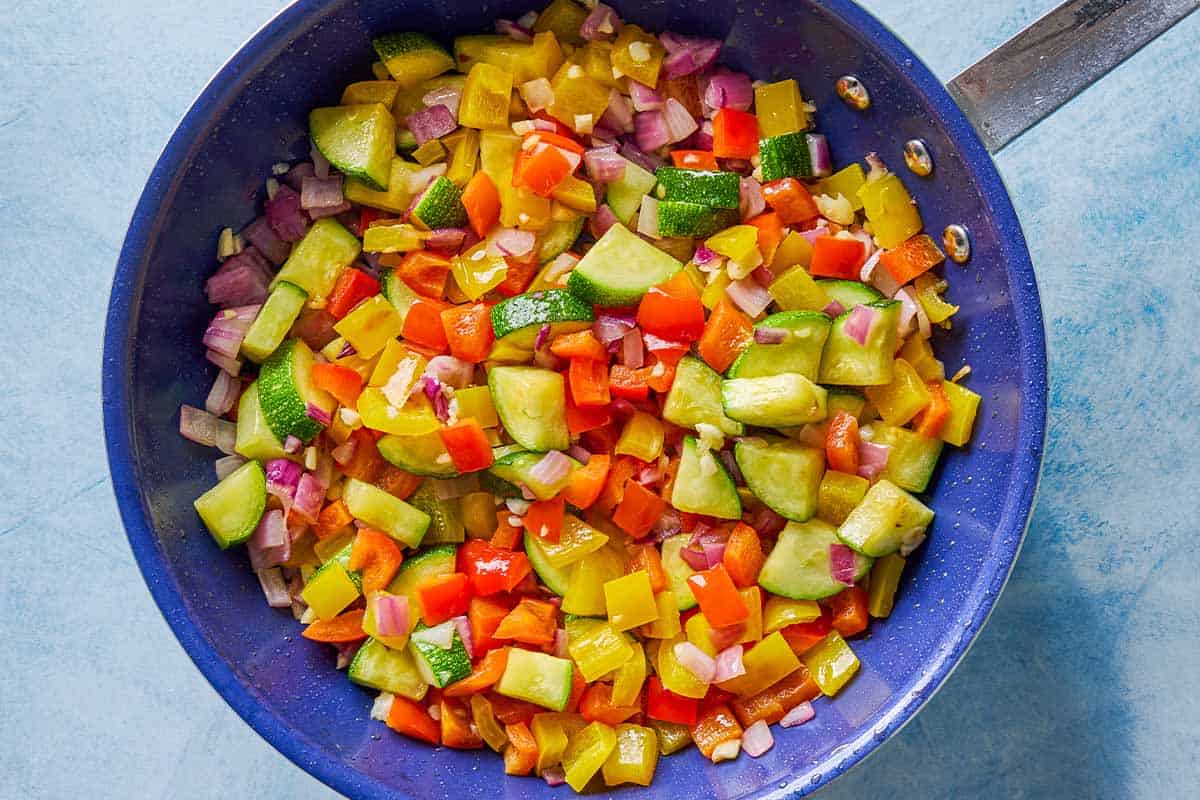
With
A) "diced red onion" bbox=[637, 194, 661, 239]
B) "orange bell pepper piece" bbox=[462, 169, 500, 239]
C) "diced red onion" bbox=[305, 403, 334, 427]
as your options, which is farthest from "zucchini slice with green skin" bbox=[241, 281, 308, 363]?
"diced red onion" bbox=[637, 194, 661, 239]

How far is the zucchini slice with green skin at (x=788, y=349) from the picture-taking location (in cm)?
195

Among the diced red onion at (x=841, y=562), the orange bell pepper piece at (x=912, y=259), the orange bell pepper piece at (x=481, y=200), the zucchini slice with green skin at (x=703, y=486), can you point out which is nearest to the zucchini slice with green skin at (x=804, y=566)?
the diced red onion at (x=841, y=562)

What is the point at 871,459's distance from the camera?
2043mm

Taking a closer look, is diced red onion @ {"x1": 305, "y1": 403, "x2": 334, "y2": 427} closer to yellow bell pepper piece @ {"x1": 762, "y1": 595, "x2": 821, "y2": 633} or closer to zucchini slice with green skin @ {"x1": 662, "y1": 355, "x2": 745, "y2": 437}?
zucchini slice with green skin @ {"x1": 662, "y1": 355, "x2": 745, "y2": 437}

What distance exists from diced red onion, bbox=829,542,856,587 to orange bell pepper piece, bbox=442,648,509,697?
676mm

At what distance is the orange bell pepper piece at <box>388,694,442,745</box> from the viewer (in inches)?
82.9

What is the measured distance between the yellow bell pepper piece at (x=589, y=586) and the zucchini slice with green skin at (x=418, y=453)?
329mm

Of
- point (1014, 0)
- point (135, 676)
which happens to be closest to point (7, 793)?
point (135, 676)

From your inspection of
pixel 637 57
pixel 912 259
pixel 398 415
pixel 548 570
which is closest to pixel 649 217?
pixel 637 57

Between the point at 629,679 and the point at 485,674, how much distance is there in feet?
0.95

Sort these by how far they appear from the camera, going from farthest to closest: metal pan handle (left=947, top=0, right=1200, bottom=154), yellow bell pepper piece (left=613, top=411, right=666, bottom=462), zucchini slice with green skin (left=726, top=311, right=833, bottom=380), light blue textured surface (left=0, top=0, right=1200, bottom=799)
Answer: light blue textured surface (left=0, top=0, right=1200, bottom=799) → yellow bell pepper piece (left=613, top=411, right=666, bottom=462) → zucchini slice with green skin (left=726, top=311, right=833, bottom=380) → metal pan handle (left=947, top=0, right=1200, bottom=154)

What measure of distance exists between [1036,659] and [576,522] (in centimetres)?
114

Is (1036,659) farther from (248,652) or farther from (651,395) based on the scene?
(248,652)

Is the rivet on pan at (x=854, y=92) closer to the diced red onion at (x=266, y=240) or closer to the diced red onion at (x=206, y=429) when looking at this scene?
the diced red onion at (x=266, y=240)
